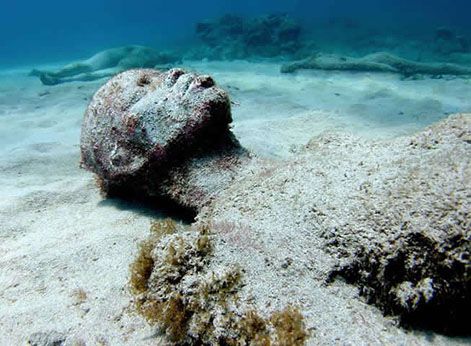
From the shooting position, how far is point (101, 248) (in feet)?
9.65

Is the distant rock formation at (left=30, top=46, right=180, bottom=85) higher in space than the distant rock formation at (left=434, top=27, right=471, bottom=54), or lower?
lower

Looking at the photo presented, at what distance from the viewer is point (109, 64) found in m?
16.4

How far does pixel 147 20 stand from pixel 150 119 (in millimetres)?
61246

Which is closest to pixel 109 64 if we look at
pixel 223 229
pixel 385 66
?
pixel 385 66

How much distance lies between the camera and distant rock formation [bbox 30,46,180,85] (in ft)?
46.0

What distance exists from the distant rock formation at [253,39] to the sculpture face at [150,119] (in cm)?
1469

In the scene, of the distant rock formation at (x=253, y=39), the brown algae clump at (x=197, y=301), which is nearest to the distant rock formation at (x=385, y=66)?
the distant rock formation at (x=253, y=39)

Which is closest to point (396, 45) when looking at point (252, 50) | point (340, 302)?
point (252, 50)

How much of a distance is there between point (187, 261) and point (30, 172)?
13.2ft

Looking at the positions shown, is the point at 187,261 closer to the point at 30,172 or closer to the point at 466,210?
the point at 466,210

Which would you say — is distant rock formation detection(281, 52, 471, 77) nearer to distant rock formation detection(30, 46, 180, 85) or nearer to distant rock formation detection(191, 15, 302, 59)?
distant rock formation detection(191, 15, 302, 59)

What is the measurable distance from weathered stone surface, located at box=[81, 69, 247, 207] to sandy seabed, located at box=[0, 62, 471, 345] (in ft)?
Answer: 1.56

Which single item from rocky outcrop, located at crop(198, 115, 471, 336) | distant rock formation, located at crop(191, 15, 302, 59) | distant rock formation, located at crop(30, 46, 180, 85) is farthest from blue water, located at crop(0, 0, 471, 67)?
rocky outcrop, located at crop(198, 115, 471, 336)

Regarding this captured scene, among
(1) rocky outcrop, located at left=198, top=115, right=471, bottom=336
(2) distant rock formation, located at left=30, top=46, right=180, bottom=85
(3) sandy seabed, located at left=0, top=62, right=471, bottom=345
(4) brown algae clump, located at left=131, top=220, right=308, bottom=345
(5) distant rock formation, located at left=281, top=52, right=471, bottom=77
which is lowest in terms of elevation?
(2) distant rock formation, located at left=30, top=46, right=180, bottom=85
